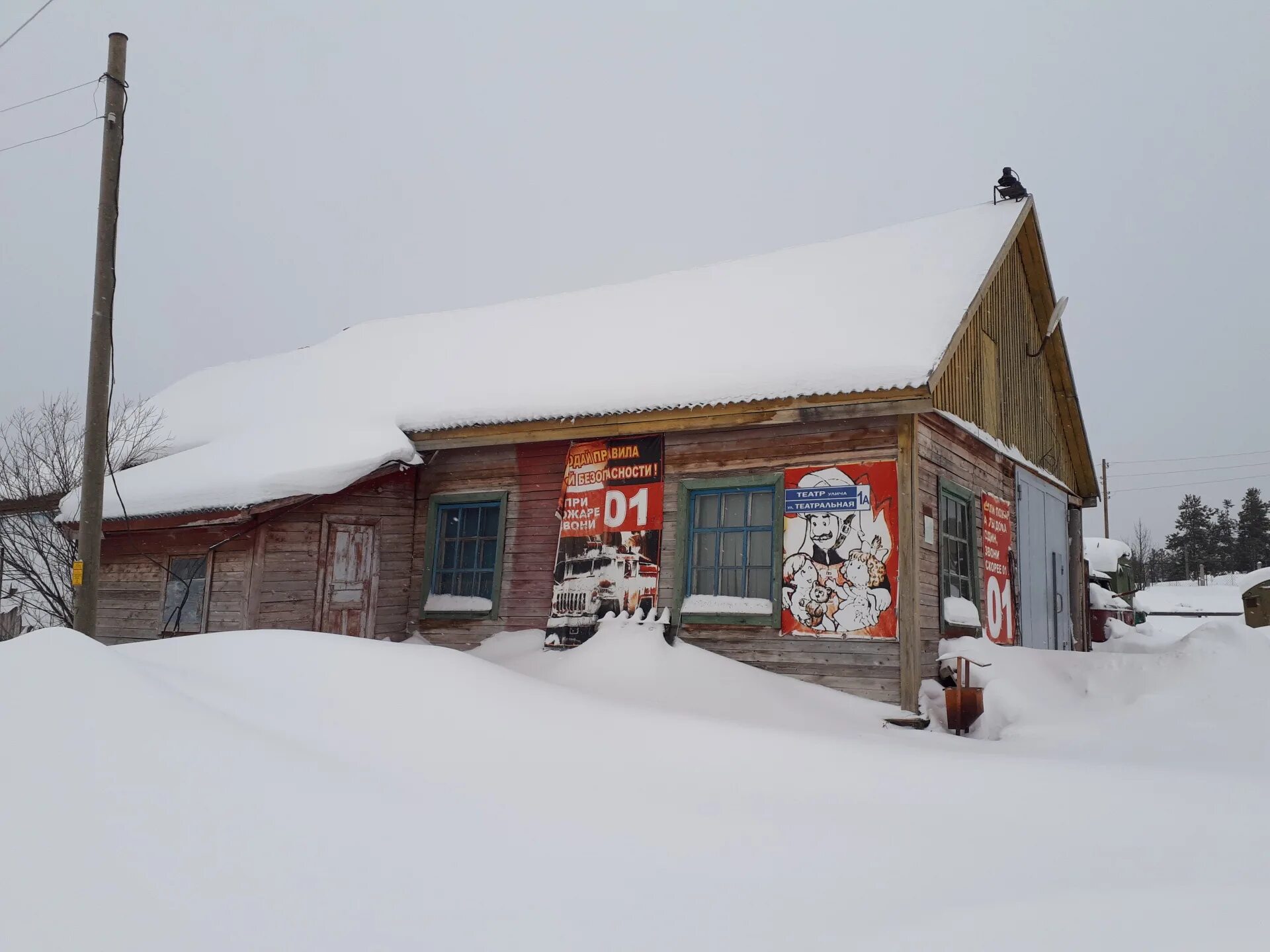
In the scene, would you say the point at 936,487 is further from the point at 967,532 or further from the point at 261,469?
the point at 261,469

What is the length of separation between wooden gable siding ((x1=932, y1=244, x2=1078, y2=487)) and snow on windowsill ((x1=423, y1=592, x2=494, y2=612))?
20.3ft

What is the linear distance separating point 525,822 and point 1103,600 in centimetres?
2052

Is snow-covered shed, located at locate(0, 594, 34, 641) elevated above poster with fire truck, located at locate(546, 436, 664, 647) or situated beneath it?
situated beneath

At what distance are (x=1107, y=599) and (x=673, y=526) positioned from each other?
15.3 m

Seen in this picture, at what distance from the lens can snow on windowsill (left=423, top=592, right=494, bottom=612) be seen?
12258mm

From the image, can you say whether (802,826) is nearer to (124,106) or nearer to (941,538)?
(941,538)

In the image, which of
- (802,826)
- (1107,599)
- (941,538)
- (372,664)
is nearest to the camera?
(802,826)

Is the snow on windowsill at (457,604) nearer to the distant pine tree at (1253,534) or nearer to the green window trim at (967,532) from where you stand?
the green window trim at (967,532)

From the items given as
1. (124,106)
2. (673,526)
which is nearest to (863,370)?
(673,526)

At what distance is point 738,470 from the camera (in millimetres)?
10680

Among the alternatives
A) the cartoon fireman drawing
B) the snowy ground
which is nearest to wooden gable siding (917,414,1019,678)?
the cartoon fireman drawing

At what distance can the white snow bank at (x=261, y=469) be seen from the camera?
456 inches

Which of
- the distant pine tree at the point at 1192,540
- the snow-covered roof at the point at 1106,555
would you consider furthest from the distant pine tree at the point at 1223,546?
the snow-covered roof at the point at 1106,555

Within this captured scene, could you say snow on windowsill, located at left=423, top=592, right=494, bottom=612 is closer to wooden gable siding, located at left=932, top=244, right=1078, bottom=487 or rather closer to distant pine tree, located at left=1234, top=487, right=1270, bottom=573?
wooden gable siding, located at left=932, top=244, right=1078, bottom=487
